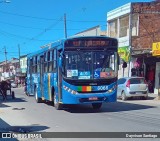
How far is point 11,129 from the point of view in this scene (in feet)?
41.9

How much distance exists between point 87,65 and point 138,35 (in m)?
21.2

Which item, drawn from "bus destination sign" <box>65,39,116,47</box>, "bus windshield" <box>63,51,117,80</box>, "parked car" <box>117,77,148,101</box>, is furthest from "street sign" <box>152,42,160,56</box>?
"bus windshield" <box>63,51,117,80</box>

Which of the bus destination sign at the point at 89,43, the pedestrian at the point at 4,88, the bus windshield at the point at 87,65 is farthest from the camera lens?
the pedestrian at the point at 4,88

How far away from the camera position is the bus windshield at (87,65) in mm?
17641

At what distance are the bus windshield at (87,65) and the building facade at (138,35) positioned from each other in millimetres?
16725

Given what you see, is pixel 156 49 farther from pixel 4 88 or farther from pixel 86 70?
pixel 86 70

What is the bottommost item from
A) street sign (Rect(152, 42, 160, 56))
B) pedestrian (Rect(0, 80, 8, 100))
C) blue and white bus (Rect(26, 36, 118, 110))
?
pedestrian (Rect(0, 80, 8, 100))

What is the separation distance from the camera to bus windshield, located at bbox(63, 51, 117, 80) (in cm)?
1764

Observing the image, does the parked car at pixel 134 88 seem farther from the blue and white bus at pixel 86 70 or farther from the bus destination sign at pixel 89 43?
the bus destination sign at pixel 89 43

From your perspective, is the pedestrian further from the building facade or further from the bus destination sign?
the bus destination sign

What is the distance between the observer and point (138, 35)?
38000 mm

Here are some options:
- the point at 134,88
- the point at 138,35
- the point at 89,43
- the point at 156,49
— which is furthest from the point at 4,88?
the point at 138,35

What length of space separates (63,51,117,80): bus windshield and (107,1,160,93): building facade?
54.9 feet

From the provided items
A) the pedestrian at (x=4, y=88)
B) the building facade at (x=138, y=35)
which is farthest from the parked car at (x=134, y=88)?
the pedestrian at (x=4, y=88)
